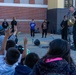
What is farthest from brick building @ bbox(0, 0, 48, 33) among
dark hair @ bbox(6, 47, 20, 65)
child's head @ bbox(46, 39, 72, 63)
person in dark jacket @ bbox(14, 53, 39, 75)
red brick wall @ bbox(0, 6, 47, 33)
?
child's head @ bbox(46, 39, 72, 63)

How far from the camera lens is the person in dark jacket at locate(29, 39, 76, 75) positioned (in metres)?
2.94

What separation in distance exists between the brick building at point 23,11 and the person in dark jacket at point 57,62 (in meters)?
33.5

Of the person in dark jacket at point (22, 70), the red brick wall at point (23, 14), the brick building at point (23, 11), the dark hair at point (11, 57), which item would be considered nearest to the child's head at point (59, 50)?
the person in dark jacket at point (22, 70)

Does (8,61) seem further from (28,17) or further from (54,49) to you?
(28,17)

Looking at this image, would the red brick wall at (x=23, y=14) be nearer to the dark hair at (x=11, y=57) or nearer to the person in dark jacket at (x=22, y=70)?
the dark hair at (x=11, y=57)

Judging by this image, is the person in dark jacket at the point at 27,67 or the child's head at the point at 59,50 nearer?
the child's head at the point at 59,50

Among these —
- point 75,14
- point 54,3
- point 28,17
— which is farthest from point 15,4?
point 75,14

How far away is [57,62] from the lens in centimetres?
Result: 295

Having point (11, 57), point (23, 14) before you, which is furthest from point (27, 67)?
point (23, 14)

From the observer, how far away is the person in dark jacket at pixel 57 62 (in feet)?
9.64

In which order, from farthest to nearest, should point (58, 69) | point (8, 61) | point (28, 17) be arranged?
point (28, 17) < point (8, 61) < point (58, 69)

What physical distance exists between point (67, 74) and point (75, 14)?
12237 mm

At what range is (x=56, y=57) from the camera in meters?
2.98

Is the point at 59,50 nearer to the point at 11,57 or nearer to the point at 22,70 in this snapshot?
the point at 22,70
